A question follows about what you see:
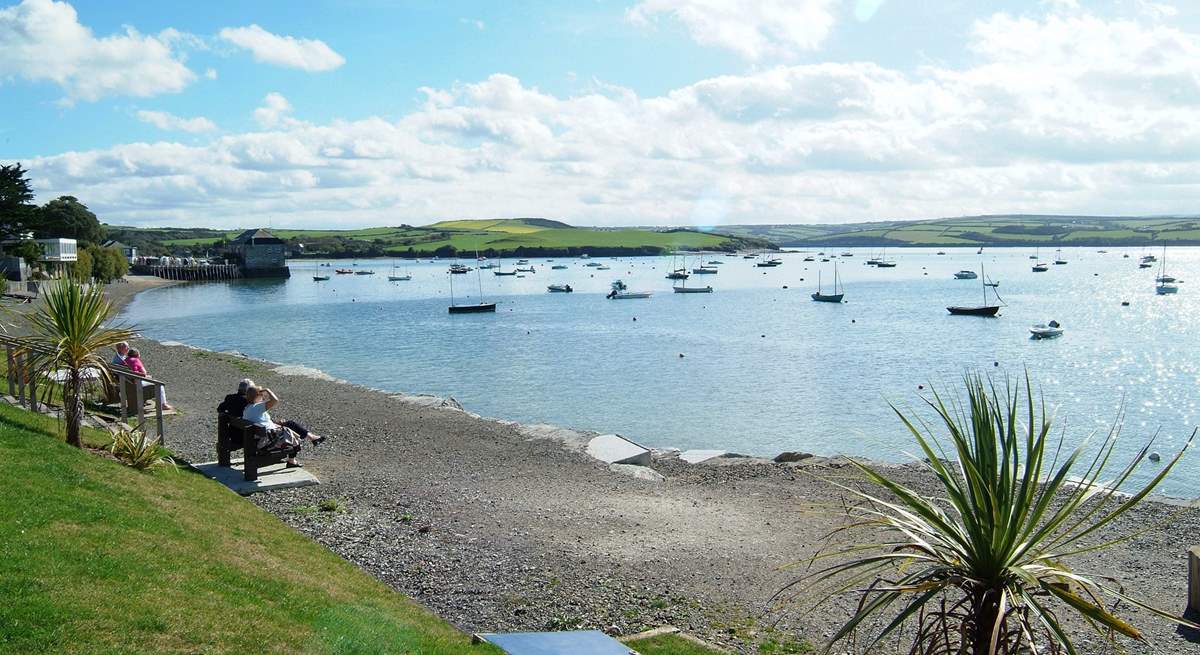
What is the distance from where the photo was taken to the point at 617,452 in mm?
21328

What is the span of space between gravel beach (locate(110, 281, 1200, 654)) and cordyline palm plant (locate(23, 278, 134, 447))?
3.02 metres

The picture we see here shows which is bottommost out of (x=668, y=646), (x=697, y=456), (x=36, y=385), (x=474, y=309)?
(x=474, y=309)

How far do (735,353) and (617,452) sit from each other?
3721 centimetres

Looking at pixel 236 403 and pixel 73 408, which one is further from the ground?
pixel 73 408

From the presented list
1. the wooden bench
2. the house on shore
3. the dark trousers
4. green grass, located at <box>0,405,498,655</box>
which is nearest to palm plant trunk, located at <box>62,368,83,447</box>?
green grass, located at <box>0,405,498,655</box>

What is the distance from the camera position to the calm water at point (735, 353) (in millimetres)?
34906

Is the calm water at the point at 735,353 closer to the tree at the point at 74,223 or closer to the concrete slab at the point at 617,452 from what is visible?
the concrete slab at the point at 617,452

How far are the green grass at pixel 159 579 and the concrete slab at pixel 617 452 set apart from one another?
33.2ft

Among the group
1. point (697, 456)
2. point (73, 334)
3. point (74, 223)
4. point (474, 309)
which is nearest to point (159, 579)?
point (73, 334)

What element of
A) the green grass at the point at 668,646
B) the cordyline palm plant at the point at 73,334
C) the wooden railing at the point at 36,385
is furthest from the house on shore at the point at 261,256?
the green grass at the point at 668,646

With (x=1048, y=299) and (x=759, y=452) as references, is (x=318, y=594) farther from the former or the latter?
(x=1048, y=299)

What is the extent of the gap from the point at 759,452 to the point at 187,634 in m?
24.4

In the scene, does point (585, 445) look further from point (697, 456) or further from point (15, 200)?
point (15, 200)

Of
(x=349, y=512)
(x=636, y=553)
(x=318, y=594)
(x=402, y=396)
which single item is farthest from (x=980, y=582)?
(x=402, y=396)
